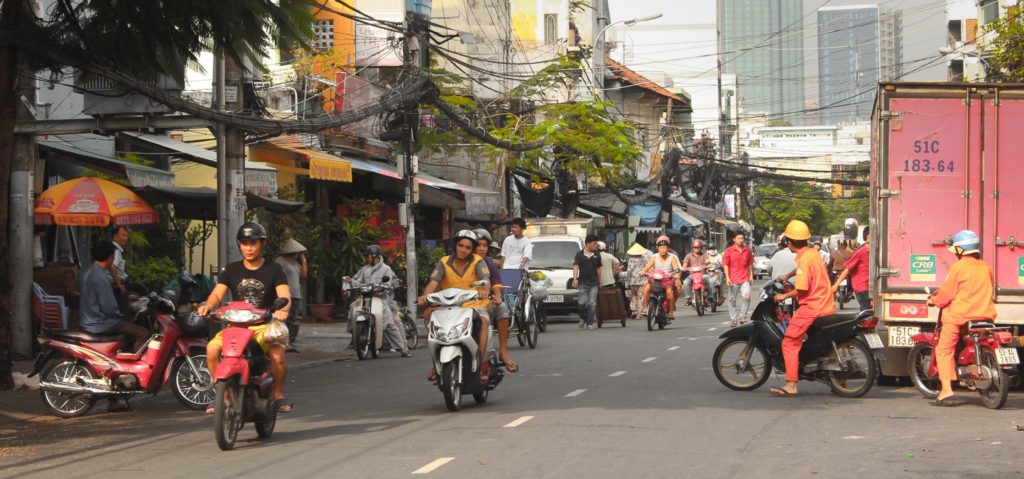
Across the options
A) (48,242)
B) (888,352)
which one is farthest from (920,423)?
(48,242)

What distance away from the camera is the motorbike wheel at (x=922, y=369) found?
12.7 metres

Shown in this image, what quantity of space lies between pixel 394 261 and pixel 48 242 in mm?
8940

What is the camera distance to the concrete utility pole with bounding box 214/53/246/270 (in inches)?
689

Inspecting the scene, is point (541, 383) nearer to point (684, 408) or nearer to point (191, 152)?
point (684, 408)

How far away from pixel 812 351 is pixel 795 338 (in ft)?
0.78

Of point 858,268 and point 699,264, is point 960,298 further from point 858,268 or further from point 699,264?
point 699,264

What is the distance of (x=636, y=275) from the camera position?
28.5m

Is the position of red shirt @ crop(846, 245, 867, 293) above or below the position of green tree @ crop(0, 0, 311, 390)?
below

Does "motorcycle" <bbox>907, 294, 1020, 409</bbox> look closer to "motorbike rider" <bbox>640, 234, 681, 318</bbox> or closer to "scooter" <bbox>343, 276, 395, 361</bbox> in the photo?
"scooter" <bbox>343, 276, 395, 361</bbox>

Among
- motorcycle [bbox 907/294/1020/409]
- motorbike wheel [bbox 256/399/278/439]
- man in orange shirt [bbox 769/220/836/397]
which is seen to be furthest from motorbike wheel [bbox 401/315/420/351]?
motorbike wheel [bbox 256/399/278/439]

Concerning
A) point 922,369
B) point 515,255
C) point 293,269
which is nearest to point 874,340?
point 922,369

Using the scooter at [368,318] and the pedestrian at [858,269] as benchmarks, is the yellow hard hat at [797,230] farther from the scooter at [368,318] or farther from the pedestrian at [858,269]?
the scooter at [368,318]

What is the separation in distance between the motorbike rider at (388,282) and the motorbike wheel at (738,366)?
6.57 m

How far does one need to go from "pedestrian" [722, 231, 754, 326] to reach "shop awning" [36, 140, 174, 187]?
10391 millimetres
